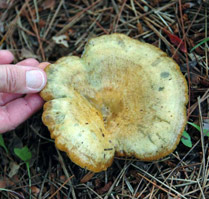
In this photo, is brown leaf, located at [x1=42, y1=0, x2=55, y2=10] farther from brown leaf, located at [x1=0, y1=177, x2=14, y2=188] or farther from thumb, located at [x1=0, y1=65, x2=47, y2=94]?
brown leaf, located at [x1=0, y1=177, x2=14, y2=188]

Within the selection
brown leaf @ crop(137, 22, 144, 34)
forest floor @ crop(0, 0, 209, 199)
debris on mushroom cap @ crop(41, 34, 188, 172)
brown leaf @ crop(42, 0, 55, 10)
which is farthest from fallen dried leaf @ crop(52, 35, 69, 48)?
brown leaf @ crop(137, 22, 144, 34)

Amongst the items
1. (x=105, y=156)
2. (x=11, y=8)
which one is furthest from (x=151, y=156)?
(x=11, y=8)

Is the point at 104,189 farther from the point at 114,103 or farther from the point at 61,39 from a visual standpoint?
the point at 61,39

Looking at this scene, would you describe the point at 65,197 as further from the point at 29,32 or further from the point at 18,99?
the point at 29,32

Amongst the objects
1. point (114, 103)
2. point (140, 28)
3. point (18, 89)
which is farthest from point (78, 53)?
→ point (18, 89)

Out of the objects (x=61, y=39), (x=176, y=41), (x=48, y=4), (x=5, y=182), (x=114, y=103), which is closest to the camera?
(x=114, y=103)

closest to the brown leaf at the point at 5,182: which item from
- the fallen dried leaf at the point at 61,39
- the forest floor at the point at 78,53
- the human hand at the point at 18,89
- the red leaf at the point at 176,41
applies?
the forest floor at the point at 78,53

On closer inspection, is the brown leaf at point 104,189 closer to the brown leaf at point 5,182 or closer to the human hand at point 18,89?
the brown leaf at point 5,182
